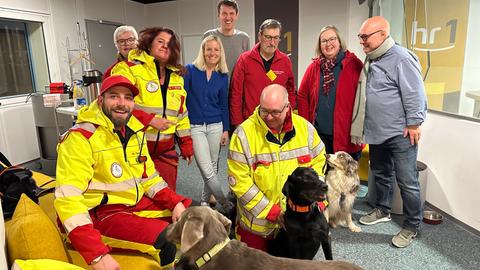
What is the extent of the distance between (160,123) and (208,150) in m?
0.67

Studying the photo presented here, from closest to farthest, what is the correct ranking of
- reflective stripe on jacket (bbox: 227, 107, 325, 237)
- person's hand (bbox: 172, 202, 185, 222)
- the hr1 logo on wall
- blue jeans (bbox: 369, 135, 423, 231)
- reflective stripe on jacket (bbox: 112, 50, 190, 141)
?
1. person's hand (bbox: 172, 202, 185, 222)
2. reflective stripe on jacket (bbox: 227, 107, 325, 237)
3. reflective stripe on jacket (bbox: 112, 50, 190, 141)
4. blue jeans (bbox: 369, 135, 423, 231)
5. the hr1 logo on wall

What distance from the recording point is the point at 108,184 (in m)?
1.64

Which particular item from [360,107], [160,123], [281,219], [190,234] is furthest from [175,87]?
[360,107]

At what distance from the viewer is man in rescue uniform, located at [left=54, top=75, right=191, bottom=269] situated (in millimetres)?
1410

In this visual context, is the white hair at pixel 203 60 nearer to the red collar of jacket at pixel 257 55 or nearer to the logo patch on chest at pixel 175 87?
the red collar of jacket at pixel 257 55

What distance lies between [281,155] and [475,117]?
1874 mm

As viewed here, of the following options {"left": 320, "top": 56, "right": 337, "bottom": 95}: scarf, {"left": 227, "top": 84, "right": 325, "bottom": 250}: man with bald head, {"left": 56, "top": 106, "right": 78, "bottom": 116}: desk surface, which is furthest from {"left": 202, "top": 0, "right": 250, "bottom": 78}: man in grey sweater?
{"left": 56, "top": 106, "right": 78, "bottom": 116}: desk surface

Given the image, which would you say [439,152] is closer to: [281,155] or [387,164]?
[387,164]

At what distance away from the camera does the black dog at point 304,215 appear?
169 cm

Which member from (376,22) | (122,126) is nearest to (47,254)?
(122,126)

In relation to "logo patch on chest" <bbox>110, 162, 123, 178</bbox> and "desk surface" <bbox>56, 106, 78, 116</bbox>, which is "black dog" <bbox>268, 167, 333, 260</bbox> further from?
"desk surface" <bbox>56, 106, 78, 116</bbox>

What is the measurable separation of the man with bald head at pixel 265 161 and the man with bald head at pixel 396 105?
86cm

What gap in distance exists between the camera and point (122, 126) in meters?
1.71

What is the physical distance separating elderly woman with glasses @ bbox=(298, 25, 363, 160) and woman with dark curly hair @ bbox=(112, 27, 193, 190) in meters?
1.13
